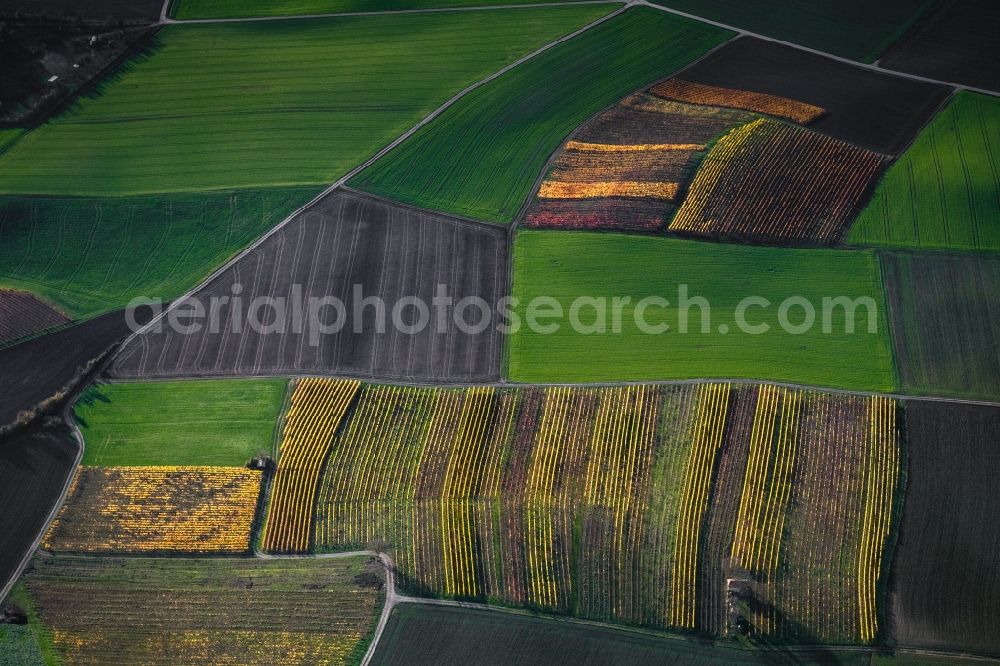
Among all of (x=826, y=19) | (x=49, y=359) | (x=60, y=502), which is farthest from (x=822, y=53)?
(x=60, y=502)

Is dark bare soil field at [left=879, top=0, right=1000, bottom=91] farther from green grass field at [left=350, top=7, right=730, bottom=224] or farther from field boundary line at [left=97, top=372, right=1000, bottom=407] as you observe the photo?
field boundary line at [left=97, top=372, right=1000, bottom=407]

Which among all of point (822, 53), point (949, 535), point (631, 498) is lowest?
point (949, 535)

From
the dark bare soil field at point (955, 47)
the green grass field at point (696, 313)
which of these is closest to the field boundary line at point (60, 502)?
the green grass field at point (696, 313)

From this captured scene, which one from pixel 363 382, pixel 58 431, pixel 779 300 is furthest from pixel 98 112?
pixel 779 300

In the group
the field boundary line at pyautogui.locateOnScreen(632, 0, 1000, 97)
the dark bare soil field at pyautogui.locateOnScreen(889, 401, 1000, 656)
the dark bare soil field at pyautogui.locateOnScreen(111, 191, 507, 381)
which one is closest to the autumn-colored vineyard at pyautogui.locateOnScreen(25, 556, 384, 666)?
the dark bare soil field at pyautogui.locateOnScreen(111, 191, 507, 381)

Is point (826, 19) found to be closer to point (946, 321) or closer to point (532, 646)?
point (946, 321)
